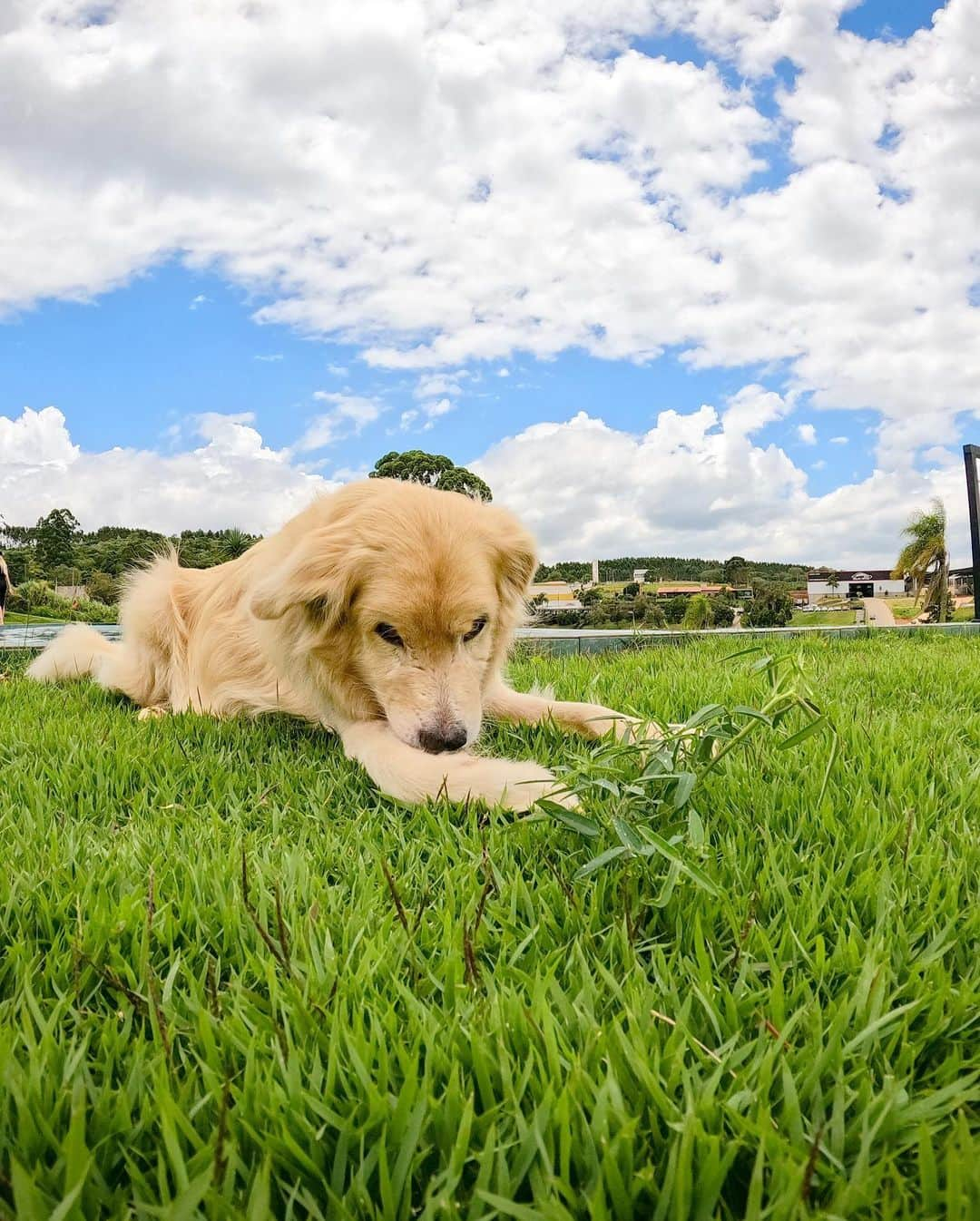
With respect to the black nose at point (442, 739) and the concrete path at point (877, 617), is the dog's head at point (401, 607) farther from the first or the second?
the concrete path at point (877, 617)

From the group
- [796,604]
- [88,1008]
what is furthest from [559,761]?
[796,604]

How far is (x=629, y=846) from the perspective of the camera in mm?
1410

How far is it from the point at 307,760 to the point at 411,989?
5.48ft

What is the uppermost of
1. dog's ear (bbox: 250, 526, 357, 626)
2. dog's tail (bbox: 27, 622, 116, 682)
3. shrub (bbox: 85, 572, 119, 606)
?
shrub (bbox: 85, 572, 119, 606)

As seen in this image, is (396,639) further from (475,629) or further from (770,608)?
(770,608)

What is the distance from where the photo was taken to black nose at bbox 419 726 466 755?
2549 millimetres

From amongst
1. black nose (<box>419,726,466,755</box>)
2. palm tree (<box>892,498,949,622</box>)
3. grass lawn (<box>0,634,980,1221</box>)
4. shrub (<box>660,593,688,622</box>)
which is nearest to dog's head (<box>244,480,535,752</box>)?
black nose (<box>419,726,466,755</box>)

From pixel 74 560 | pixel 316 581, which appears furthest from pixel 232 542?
pixel 316 581

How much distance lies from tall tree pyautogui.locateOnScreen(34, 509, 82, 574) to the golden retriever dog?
17.1 m

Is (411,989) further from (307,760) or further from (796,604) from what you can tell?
(796,604)

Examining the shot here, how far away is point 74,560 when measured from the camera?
18766 mm

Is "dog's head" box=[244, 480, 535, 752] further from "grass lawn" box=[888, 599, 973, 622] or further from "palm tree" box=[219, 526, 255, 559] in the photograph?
"grass lawn" box=[888, 599, 973, 622]

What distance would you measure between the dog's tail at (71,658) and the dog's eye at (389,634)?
10.1ft

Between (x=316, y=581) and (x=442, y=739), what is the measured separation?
794mm
